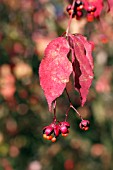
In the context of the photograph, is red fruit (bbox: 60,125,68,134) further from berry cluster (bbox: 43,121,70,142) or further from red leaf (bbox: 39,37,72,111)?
red leaf (bbox: 39,37,72,111)

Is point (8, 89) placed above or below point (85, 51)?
below

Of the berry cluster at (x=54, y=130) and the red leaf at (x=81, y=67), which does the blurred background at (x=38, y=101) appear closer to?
the berry cluster at (x=54, y=130)

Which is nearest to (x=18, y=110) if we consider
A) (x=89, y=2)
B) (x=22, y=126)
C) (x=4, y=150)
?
(x=22, y=126)

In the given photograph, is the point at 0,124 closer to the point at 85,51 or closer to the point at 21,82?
the point at 21,82

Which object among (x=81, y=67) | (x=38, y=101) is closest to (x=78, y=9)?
(x=81, y=67)

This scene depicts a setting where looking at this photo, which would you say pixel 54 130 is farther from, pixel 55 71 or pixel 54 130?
pixel 55 71

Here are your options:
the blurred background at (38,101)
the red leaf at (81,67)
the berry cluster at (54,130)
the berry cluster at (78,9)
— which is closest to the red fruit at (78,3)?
the berry cluster at (78,9)
